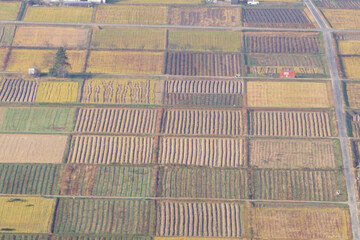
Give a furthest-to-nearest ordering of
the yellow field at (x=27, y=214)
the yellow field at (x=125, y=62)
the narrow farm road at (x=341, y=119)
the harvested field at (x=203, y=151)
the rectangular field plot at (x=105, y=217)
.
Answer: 1. the yellow field at (x=125, y=62)
2. the harvested field at (x=203, y=151)
3. the narrow farm road at (x=341, y=119)
4. the rectangular field plot at (x=105, y=217)
5. the yellow field at (x=27, y=214)

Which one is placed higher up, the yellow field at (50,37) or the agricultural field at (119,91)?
the yellow field at (50,37)

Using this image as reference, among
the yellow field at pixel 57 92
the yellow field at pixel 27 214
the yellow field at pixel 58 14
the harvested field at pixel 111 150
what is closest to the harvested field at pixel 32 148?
the harvested field at pixel 111 150

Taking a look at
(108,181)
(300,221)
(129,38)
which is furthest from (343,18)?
(108,181)

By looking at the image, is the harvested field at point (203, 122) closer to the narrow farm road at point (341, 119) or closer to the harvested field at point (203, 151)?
the harvested field at point (203, 151)

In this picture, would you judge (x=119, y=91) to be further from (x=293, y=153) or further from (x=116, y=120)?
(x=293, y=153)

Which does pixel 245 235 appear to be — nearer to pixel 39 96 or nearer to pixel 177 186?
pixel 177 186

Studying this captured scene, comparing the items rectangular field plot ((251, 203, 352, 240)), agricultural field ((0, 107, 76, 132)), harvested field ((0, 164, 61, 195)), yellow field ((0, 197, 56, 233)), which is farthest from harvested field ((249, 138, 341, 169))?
yellow field ((0, 197, 56, 233))

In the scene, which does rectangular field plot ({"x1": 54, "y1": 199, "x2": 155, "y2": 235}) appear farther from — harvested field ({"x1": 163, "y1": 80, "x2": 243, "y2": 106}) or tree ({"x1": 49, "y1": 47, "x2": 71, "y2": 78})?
tree ({"x1": 49, "y1": 47, "x2": 71, "y2": 78})
